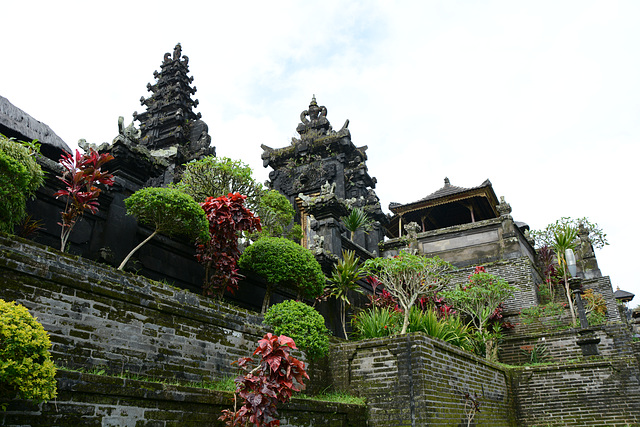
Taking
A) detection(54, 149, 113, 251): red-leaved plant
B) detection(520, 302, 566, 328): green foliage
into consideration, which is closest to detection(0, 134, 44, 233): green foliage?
detection(54, 149, 113, 251): red-leaved plant

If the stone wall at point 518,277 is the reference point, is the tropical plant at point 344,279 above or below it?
below

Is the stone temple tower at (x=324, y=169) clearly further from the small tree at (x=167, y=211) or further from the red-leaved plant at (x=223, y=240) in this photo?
the small tree at (x=167, y=211)

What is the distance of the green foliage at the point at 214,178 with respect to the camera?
11.6 meters

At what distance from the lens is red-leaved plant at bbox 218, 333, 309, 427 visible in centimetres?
487

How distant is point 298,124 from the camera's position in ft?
72.5

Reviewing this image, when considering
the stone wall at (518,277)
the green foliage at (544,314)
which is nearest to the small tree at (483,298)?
the green foliage at (544,314)

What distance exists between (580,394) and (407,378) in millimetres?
5757

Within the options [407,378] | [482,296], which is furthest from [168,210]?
[482,296]

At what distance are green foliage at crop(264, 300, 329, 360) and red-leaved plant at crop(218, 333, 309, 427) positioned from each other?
2.57 meters

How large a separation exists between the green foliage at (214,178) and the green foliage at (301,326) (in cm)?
455

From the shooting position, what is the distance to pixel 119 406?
14.0 feet

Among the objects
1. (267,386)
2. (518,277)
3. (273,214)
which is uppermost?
(273,214)

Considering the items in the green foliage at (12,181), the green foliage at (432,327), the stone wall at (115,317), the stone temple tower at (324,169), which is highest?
Answer: the stone temple tower at (324,169)

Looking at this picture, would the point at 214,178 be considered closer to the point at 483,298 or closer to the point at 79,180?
the point at 79,180
